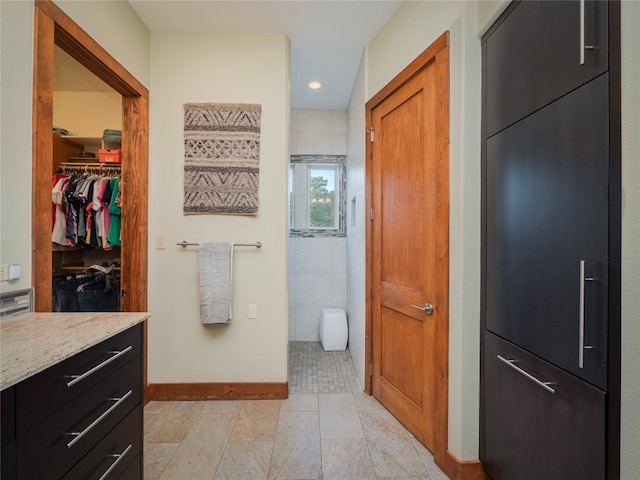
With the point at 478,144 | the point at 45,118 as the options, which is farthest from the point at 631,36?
the point at 45,118

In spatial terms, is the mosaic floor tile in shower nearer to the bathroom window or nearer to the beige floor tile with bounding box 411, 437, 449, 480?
the beige floor tile with bounding box 411, 437, 449, 480

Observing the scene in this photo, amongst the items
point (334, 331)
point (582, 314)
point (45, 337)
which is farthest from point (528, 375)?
point (334, 331)

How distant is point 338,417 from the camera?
2.02 m

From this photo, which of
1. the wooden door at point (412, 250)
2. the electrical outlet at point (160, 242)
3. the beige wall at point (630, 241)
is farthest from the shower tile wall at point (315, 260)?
the beige wall at point (630, 241)

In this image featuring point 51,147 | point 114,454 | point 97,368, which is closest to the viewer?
point 97,368

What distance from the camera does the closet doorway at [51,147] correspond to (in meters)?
1.32

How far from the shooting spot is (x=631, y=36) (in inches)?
30.6

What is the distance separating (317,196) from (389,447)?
8.67ft

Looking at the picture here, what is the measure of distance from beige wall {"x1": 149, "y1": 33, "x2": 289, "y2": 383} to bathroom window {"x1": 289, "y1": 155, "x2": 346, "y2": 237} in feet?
4.15

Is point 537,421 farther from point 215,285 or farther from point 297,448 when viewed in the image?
point 215,285

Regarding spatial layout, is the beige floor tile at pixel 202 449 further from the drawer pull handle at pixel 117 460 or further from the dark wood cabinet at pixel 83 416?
the drawer pull handle at pixel 117 460

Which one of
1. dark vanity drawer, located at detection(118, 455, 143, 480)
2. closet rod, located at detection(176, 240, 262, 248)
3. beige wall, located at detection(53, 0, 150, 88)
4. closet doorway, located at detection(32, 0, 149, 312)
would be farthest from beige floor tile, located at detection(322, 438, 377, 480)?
beige wall, located at detection(53, 0, 150, 88)

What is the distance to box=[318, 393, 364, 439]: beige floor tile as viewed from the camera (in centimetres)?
186

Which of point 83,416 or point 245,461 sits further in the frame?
point 245,461
